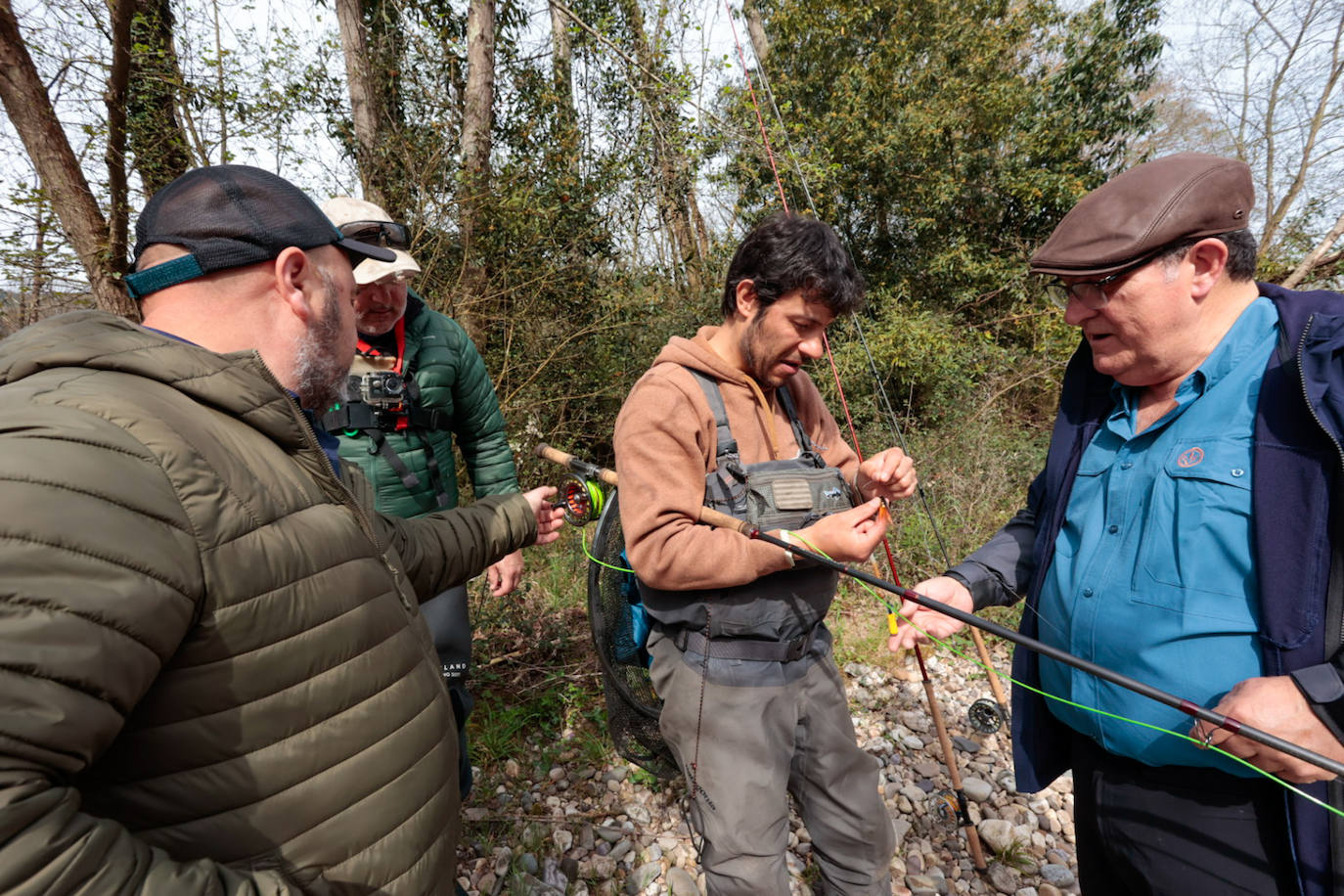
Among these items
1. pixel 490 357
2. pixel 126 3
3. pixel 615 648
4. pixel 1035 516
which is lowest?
pixel 615 648

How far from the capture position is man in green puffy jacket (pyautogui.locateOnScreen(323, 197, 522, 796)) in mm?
2674

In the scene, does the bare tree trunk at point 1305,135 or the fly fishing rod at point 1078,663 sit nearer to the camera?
the fly fishing rod at point 1078,663

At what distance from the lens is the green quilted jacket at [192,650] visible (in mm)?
699

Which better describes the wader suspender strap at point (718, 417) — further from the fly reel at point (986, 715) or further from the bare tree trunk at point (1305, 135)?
the bare tree trunk at point (1305, 135)

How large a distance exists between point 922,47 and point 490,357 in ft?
29.2

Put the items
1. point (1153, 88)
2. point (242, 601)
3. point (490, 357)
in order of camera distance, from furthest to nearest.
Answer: point (1153, 88), point (490, 357), point (242, 601)

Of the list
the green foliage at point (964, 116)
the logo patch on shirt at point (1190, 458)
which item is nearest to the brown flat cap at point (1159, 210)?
the logo patch on shirt at point (1190, 458)

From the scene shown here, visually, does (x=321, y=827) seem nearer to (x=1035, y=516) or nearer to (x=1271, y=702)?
(x=1271, y=702)

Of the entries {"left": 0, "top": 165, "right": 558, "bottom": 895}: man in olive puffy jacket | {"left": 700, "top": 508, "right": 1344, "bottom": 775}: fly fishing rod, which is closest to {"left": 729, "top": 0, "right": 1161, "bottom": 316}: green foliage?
{"left": 700, "top": 508, "right": 1344, "bottom": 775}: fly fishing rod

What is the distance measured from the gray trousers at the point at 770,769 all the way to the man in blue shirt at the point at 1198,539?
665mm

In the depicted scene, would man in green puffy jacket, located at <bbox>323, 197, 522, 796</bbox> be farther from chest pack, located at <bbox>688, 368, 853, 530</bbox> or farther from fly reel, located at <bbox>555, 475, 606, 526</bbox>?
chest pack, located at <bbox>688, 368, 853, 530</bbox>

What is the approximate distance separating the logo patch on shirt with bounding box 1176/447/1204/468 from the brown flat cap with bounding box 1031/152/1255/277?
0.44 m

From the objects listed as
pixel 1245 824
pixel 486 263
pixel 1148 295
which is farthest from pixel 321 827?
A: pixel 486 263

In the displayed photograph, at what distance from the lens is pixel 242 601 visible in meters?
0.93
